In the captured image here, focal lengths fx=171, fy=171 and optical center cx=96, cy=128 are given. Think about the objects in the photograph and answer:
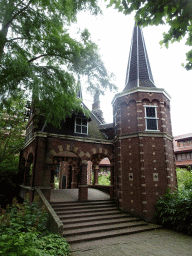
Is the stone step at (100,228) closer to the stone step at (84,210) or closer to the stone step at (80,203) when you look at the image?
the stone step at (84,210)

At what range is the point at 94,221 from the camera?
31.8ft

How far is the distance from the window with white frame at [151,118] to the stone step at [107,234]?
6258mm

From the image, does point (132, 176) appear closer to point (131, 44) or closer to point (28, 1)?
point (28, 1)

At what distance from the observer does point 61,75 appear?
26.7 feet

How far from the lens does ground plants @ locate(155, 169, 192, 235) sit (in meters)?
9.16

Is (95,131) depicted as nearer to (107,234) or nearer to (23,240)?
(107,234)

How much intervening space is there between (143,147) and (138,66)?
7.30 m

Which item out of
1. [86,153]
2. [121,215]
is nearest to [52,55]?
[86,153]

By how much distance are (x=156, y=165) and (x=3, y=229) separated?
9.39 meters

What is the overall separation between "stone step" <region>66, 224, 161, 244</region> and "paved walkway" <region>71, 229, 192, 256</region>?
0.87ft

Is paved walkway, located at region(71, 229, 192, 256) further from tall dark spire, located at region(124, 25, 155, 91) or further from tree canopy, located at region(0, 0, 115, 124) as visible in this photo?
tall dark spire, located at region(124, 25, 155, 91)

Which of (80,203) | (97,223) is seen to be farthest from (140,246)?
(80,203)

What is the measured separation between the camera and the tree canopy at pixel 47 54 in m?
6.30

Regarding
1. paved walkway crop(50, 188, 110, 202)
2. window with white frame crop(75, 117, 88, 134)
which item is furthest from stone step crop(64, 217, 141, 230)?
window with white frame crop(75, 117, 88, 134)
